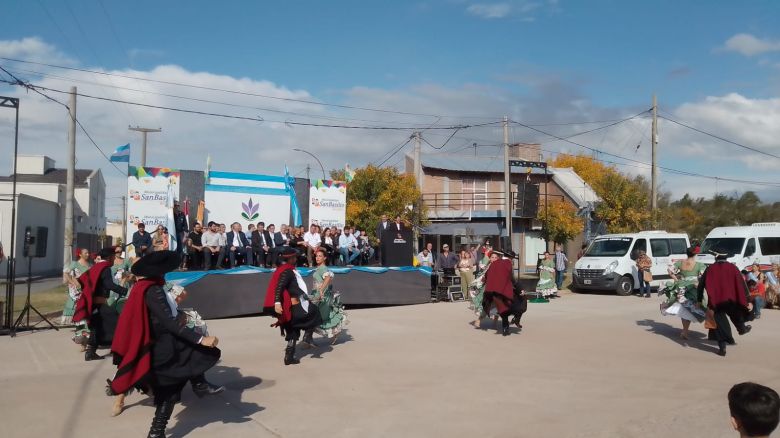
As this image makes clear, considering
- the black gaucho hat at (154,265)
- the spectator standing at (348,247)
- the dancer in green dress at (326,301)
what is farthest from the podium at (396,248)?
the black gaucho hat at (154,265)

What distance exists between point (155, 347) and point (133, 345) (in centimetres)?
19

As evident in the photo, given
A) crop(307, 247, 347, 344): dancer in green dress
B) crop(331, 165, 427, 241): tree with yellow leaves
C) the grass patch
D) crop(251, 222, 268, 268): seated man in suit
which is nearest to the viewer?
crop(307, 247, 347, 344): dancer in green dress

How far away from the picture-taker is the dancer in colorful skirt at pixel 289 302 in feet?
30.4

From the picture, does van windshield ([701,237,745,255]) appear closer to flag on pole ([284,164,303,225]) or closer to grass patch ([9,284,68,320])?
flag on pole ([284,164,303,225])

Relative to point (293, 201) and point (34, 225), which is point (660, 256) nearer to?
point (293, 201)

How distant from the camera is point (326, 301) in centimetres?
1112

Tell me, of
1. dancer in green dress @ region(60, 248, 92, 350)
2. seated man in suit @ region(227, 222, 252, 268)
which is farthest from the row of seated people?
dancer in green dress @ region(60, 248, 92, 350)

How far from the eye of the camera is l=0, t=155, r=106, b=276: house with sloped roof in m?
35.4

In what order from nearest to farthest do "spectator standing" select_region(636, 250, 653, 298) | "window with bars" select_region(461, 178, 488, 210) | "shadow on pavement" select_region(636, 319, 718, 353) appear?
"shadow on pavement" select_region(636, 319, 718, 353) < "spectator standing" select_region(636, 250, 653, 298) < "window with bars" select_region(461, 178, 488, 210)

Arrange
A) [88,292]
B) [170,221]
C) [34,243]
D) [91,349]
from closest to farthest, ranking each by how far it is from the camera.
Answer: [88,292]
[91,349]
[34,243]
[170,221]

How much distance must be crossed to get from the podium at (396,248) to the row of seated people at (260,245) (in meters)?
1.05

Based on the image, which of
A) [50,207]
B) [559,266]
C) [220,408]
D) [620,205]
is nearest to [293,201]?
[559,266]

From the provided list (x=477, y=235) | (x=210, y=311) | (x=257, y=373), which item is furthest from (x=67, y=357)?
(x=477, y=235)

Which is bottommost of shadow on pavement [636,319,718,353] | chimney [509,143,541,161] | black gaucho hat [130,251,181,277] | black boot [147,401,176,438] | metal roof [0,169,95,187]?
shadow on pavement [636,319,718,353]
